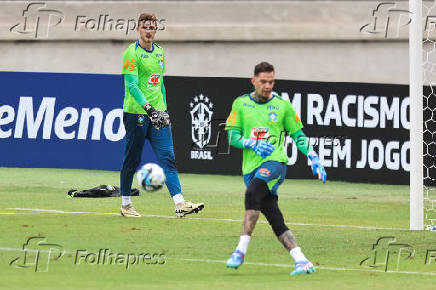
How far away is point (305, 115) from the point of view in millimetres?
20312

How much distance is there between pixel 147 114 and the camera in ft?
42.5

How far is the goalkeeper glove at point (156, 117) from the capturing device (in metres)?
12.8

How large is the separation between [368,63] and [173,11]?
5.27 m

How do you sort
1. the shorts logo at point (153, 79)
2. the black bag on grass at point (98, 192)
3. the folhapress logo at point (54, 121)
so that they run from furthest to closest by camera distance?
the folhapress logo at point (54, 121) < the black bag on grass at point (98, 192) < the shorts logo at point (153, 79)

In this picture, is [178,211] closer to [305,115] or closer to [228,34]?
[305,115]

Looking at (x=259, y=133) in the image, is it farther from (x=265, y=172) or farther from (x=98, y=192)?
(x=98, y=192)

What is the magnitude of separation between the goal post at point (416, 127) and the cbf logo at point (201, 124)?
8127 millimetres

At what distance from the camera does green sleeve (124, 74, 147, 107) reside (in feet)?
42.1

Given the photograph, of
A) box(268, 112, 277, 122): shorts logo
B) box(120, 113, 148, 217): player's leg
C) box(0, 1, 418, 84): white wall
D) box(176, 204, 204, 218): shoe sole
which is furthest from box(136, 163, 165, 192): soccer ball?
box(0, 1, 418, 84): white wall

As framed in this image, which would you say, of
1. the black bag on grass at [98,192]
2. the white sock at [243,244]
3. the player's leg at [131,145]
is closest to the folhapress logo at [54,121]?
the black bag on grass at [98,192]

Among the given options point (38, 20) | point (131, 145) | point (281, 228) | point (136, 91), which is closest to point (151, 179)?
point (281, 228)

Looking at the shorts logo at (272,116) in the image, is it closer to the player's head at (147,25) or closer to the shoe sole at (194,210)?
the player's head at (147,25)

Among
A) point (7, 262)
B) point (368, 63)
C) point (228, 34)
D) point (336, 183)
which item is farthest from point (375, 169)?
point (7, 262)

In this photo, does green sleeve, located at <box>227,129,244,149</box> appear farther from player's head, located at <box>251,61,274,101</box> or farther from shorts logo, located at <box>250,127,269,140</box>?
player's head, located at <box>251,61,274,101</box>
